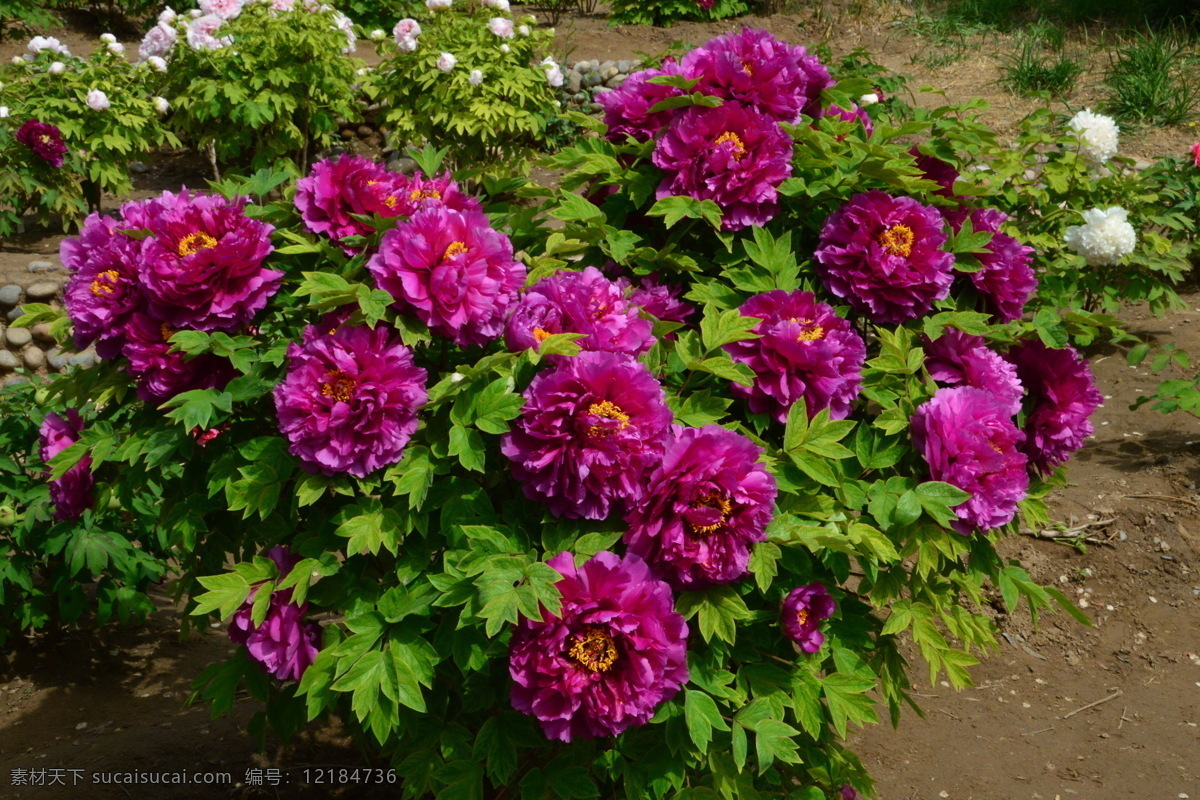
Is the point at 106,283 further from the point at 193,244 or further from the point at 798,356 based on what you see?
the point at 798,356

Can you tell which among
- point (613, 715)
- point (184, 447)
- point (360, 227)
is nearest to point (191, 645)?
point (184, 447)

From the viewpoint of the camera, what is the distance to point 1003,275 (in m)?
2.33

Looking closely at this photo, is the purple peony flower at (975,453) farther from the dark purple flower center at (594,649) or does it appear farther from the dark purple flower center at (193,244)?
the dark purple flower center at (193,244)

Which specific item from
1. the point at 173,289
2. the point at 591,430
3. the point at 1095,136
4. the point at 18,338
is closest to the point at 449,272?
the point at 591,430

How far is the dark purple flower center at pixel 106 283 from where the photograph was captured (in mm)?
1989

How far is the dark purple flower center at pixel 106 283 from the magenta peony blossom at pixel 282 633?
58 centimetres

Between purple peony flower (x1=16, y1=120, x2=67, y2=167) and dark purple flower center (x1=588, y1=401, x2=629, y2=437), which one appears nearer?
A: dark purple flower center (x1=588, y1=401, x2=629, y2=437)

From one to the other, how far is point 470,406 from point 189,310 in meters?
0.58

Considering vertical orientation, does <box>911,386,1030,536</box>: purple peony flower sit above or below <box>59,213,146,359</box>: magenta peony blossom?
below

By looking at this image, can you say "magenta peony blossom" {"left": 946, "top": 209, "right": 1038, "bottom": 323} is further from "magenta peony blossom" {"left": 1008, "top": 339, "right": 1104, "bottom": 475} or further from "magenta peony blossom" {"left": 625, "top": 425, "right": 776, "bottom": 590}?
"magenta peony blossom" {"left": 625, "top": 425, "right": 776, "bottom": 590}

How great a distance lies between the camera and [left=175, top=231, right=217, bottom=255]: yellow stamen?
1956mm

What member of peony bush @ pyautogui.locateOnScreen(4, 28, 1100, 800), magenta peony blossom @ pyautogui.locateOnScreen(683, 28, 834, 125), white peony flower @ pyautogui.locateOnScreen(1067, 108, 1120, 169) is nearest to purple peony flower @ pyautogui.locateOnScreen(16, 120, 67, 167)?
peony bush @ pyautogui.locateOnScreen(4, 28, 1100, 800)

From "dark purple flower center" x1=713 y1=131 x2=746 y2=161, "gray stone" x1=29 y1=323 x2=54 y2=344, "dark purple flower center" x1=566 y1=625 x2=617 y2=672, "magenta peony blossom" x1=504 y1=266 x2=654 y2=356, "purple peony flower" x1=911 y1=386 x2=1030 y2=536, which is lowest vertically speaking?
→ "gray stone" x1=29 y1=323 x2=54 y2=344

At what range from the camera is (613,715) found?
174 cm
